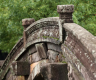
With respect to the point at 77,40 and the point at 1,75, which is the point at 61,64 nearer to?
the point at 77,40

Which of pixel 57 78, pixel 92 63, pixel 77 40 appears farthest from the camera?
pixel 57 78

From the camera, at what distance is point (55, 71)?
4289 mm

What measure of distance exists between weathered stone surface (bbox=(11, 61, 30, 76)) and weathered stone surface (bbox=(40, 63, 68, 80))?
2.23m

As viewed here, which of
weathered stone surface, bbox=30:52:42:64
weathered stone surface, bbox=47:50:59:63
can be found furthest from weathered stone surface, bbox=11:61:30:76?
weathered stone surface, bbox=47:50:59:63

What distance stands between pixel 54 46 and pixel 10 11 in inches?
185

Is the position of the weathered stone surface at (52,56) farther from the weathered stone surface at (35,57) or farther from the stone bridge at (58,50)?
the weathered stone surface at (35,57)

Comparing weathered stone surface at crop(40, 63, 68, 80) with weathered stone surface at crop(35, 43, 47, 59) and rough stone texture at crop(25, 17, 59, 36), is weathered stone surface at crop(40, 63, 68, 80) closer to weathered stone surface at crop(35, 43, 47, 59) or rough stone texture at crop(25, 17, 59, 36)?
rough stone texture at crop(25, 17, 59, 36)

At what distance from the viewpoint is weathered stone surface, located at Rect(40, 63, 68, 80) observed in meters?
4.29

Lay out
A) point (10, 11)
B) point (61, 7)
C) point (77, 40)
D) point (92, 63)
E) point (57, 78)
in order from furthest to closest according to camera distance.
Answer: point (10, 11) < point (61, 7) < point (57, 78) < point (77, 40) < point (92, 63)

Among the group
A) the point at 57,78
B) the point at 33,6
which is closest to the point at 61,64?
the point at 57,78

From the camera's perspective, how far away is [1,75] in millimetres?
8094

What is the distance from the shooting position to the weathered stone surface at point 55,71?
4.29m

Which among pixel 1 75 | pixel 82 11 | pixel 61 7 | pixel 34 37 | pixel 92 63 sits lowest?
pixel 1 75

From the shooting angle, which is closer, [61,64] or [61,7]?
[61,64]
